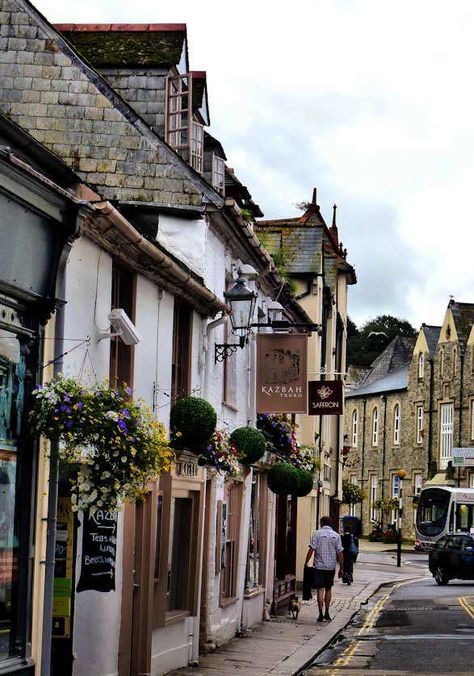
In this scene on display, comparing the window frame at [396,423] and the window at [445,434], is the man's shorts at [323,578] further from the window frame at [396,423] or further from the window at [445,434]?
the window frame at [396,423]

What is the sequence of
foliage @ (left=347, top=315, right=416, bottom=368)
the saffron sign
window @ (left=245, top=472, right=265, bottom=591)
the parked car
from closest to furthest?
the saffron sign
window @ (left=245, top=472, right=265, bottom=591)
the parked car
foliage @ (left=347, top=315, right=416, bottom=368)

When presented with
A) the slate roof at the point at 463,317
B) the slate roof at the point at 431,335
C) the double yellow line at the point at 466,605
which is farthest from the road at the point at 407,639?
the slate roof at the point at 431,335

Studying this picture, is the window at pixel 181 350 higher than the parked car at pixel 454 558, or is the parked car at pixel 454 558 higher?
the window at pixel 181 350

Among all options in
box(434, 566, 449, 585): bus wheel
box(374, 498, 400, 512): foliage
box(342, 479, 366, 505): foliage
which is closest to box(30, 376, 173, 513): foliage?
box(434, 566, 449, 585): bus wheel

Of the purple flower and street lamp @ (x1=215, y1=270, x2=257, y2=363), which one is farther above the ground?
street lamp @ (x1=215, y1=270, x2=257, y2=363)

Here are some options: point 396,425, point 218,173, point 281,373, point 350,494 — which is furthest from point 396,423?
point 218,173

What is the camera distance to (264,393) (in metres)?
21.7

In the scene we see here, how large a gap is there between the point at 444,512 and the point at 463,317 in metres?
18.8

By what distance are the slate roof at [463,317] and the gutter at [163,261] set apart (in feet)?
174

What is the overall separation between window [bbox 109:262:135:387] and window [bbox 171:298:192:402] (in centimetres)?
219

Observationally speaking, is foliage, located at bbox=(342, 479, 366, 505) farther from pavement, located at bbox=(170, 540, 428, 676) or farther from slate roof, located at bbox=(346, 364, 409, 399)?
pavement, located at bbox=(170, 540, 428, 676)

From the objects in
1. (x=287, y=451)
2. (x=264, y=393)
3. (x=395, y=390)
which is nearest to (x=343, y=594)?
(x=287, y=451)

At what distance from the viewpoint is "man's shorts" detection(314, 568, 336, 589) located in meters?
23.7

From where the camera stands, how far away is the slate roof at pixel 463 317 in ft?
226
